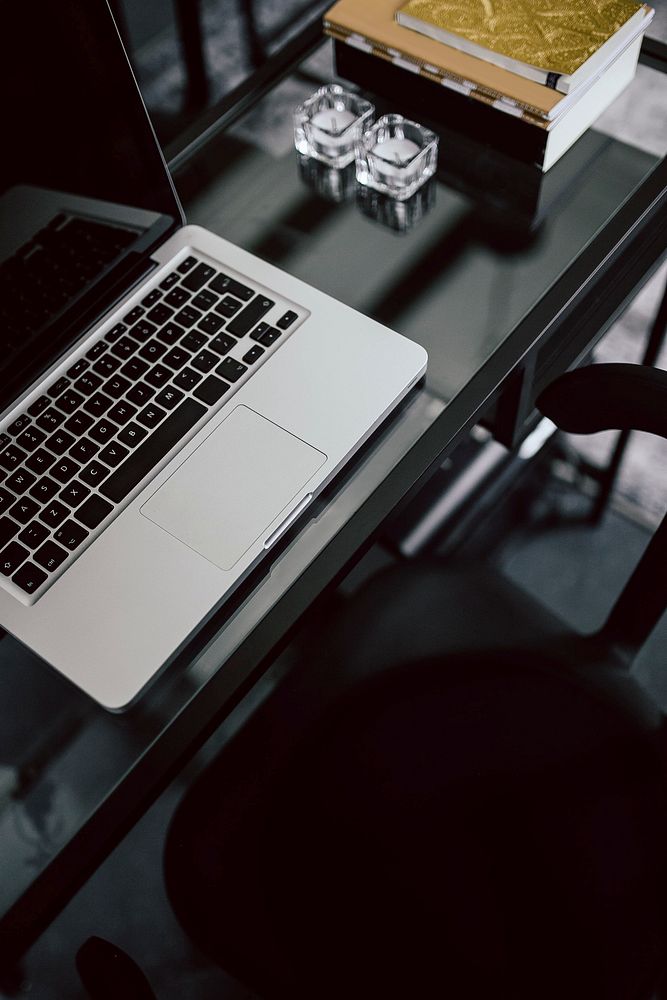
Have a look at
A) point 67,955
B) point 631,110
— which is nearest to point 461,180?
point 631,110

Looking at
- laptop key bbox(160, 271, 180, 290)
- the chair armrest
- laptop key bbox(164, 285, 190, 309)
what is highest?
laptop key bbox(160, 271, 180, 290)

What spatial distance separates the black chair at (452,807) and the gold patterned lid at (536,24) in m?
0.34

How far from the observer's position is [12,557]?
767 millimetres

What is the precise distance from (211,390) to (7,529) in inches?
8.2

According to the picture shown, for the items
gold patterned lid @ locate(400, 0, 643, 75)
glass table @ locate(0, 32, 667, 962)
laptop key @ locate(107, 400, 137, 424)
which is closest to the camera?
glass table @ locate(0, 32, 667, 962)

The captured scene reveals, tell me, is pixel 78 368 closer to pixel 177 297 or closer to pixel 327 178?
pixel 177 297

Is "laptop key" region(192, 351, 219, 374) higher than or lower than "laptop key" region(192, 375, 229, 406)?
higher

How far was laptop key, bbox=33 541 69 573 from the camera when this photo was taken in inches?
30.1

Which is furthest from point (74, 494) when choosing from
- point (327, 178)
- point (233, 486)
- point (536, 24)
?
point (536, 24)

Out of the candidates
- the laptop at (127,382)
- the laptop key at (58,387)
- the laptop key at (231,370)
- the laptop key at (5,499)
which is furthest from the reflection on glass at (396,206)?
the laptop key at (5,499)

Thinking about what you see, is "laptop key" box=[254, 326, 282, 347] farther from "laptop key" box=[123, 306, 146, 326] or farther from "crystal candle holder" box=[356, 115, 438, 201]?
"crystal candle holder" box=[356, 115, 438, 201]

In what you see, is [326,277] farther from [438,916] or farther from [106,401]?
[438,916]

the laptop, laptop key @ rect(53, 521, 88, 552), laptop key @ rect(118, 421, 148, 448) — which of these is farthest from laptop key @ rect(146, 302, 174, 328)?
laptop key @ rect(53, 521, 88, 552)

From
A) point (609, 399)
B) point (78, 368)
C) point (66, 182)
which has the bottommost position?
point (609, 399)
